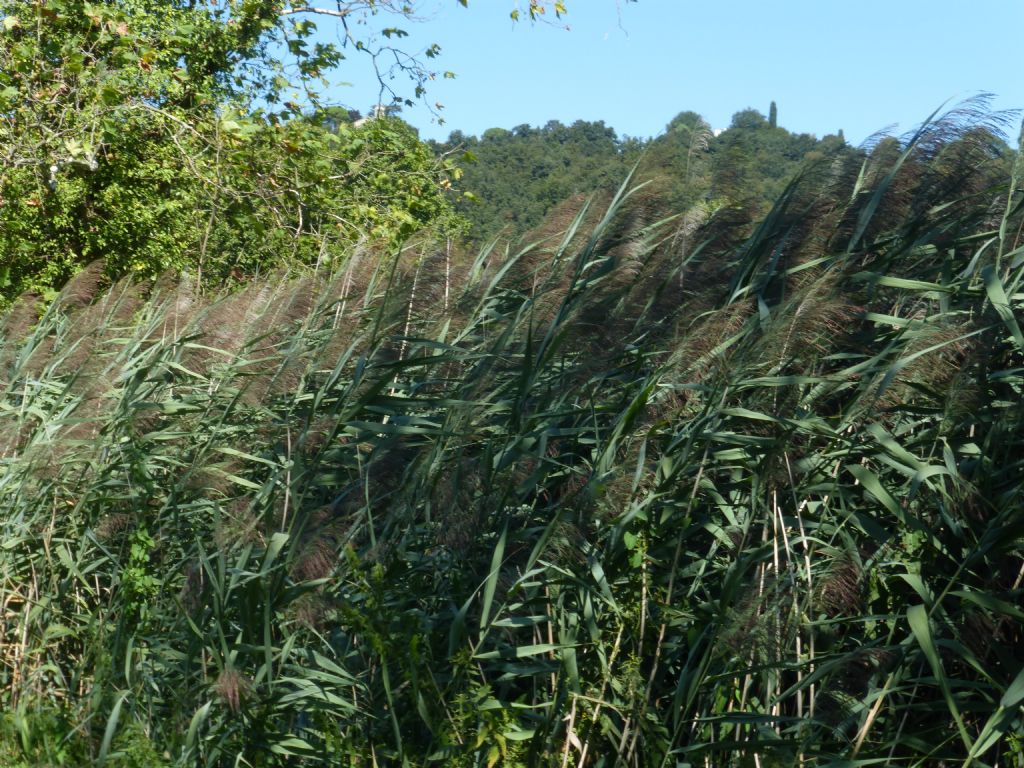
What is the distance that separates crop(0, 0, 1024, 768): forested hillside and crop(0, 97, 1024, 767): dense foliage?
0.01 meters

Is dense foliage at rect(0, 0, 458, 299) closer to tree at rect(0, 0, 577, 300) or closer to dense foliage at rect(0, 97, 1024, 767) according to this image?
tree at rect(0, 0, 577, 300)

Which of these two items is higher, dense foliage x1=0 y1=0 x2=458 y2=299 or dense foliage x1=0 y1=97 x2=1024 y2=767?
dense foliage x1=0 y1=0 x2=458 y2=299

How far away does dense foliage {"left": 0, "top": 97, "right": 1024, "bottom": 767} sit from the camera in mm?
3033

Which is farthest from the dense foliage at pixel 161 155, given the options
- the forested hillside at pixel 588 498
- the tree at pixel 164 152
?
the forested hillside at pixel 588 498

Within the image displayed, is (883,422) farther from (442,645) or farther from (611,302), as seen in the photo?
(442,645)

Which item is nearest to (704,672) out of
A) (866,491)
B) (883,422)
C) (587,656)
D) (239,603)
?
(587,656)

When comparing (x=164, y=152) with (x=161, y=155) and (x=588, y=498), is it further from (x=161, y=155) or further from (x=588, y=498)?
(x=588, y=498)

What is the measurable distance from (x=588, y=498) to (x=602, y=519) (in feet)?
0.38

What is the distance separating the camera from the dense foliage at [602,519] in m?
3.03

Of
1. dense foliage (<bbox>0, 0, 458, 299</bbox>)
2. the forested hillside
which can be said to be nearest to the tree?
dense foliage (<bbox>0, 0, 458, 299</bbox>)

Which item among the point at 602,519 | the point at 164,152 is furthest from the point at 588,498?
the point at 164,152

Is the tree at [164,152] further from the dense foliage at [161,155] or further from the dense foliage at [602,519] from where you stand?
the dense foliage at [602,519]

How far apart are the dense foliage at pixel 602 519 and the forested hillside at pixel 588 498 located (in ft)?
0.05

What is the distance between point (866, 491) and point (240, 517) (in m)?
1.86
